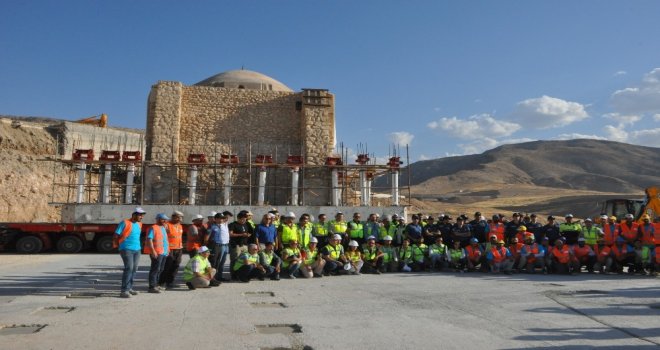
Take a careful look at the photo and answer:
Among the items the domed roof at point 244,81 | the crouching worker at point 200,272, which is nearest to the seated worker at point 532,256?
the crouching worker at point 200,272

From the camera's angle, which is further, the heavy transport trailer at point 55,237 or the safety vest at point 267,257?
the heavy transport trailer at point 55,237

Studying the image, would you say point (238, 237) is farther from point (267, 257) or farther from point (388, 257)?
point (388, 257)

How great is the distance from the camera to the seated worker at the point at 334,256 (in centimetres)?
1069

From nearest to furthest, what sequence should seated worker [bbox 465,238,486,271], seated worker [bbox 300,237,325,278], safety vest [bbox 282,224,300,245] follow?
seated worker [bbox 300,237,325,278] < safety vest [bbox 282,224,300,245] < seated worker [bbox 465,238,486,271]

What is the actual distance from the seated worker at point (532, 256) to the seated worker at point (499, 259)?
28 cm

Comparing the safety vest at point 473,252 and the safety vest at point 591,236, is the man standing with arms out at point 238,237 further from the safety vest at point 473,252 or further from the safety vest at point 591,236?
the safety vest at point 591,236

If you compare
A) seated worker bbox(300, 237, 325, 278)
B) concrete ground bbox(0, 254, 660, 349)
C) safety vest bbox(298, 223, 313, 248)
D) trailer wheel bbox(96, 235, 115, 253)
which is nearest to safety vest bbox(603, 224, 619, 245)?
concrete ground bbox(0, 254, 660, 349)

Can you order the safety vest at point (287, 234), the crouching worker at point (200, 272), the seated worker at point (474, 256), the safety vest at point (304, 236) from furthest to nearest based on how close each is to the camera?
the seated worker at point (474, 256) → the safety vest at point (304, 236) → the safety vest at point (287, 234) → the crouching worker at point (200, 272)

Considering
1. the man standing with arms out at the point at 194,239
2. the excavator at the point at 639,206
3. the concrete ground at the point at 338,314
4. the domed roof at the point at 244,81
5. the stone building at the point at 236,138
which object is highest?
the domed roof at the point at 244,81

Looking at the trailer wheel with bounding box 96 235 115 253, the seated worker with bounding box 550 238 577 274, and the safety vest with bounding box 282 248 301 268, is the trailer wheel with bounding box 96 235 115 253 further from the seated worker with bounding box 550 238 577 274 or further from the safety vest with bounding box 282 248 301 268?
the seated worker with bounding box 550 238 577 274

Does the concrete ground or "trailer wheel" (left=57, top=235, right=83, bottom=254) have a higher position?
"trailer wheel" (left=57, top=235, right=83, bottom=254)

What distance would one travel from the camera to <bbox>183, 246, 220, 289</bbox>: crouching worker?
8648 millimetres

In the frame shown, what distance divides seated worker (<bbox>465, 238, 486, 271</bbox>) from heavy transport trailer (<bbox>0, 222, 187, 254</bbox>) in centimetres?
1024

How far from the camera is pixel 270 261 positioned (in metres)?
9.95
